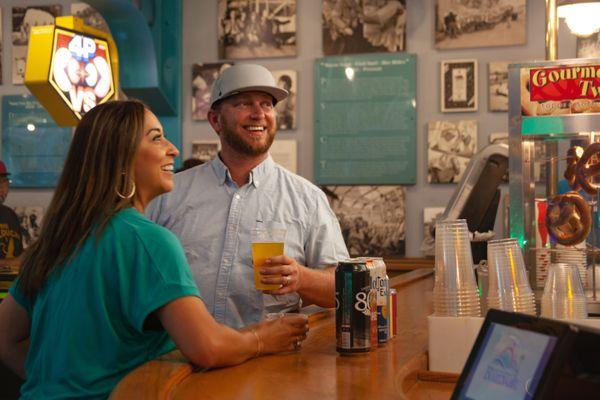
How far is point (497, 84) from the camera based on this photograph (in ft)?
19.4

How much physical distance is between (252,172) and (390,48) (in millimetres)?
3296

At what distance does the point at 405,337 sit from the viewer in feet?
7.15

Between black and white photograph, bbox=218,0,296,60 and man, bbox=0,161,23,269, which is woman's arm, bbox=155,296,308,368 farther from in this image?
black and white photograph, bbox=218,0,296,60

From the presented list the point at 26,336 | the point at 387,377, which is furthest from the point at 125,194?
the point at 387,377

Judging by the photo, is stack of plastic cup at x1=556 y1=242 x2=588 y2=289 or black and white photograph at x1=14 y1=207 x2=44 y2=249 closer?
stack of plastic cup at x1=556 y1=242 x2=588 y2=289

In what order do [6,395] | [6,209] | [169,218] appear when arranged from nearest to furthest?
[169,218]
[6,395]
[6,209]

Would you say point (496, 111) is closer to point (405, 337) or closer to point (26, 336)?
point (405, 337)

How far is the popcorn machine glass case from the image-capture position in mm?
2246

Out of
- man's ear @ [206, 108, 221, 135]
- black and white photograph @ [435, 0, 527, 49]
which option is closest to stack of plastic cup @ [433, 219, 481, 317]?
man's ear @ [206, 108, 221, 135]

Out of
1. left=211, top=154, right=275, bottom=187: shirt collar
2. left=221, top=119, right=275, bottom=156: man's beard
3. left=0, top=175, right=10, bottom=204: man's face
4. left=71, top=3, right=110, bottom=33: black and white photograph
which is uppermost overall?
left=71, top=3, right=110, bottom=33: black and white photograph

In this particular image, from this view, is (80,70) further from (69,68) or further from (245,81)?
(245,81)

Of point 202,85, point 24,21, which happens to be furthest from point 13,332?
point 24,21

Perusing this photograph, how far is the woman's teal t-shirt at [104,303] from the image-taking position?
1.80 meters

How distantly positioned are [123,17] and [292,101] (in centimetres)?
141
